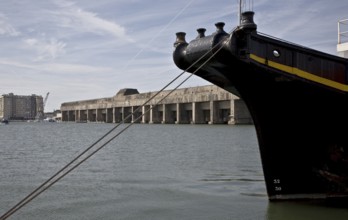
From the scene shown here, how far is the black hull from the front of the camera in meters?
8.83

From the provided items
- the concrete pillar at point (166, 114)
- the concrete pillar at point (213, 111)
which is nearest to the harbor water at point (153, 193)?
the concrete pillar at point (213, 111)

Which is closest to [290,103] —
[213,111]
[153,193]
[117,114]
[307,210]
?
[307,210]

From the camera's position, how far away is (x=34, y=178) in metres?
15.9

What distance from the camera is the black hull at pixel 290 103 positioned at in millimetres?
8828

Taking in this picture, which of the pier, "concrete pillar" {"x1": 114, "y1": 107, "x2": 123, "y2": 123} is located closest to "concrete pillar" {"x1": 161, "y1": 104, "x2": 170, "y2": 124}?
the pier

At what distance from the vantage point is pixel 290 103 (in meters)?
9.26

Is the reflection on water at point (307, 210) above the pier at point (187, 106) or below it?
below

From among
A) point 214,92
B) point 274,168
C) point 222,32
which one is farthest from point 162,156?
point 214,92

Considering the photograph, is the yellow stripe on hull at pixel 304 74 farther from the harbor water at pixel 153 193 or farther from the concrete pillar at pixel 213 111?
the concrete pillar at pixel 213 111

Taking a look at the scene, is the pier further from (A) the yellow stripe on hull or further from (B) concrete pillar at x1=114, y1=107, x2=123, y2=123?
(A) the yellow stripe on hull

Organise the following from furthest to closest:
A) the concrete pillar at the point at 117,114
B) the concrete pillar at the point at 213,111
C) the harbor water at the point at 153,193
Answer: the concrete pillar at the point at 117,114
the concrete pillar at the point at 213,111
the harbor water at the point at 153,193

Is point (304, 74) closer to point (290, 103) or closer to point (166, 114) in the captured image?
point (290, 103)

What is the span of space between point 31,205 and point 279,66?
23.7 ft

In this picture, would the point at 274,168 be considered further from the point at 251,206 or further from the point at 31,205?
the point at 31,205
